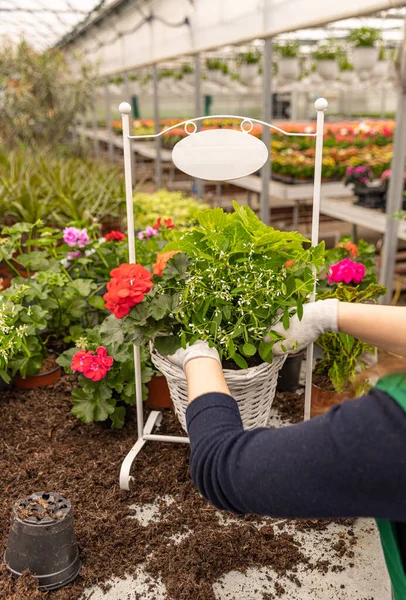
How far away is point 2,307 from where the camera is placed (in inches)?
76.1

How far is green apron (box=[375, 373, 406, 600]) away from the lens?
28.3 inches

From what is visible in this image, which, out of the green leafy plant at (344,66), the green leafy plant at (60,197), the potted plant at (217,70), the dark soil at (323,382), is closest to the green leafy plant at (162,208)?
the green leafy plant at (60,197)

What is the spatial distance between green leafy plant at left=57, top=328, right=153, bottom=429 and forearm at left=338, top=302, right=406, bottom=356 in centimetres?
94

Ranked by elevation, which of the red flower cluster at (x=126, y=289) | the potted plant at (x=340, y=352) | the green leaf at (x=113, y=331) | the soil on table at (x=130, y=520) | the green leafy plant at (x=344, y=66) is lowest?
the soil on table at (x=130, y=520)

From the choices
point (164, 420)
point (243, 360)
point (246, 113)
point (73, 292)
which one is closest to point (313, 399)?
point (164, 420)

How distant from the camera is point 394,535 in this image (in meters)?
0.86

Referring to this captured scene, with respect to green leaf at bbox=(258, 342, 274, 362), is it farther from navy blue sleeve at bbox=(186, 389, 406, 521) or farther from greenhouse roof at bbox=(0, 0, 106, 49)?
greenhouse roof at bbox=(0, 0, 106, 49)

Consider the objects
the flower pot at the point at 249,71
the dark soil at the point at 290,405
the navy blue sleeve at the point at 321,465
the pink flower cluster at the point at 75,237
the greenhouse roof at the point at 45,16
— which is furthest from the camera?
the greenhouse roof at the point at 45,16

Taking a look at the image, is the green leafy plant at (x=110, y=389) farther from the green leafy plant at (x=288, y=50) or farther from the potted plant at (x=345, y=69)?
the potted plant at (x=345, y=69)

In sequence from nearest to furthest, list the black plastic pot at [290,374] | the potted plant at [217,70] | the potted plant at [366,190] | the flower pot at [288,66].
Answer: the black plastic pot at [290,374]
the potted plant at [366,190]
the flower pot at [288,66]
the potted plant at [217,70]

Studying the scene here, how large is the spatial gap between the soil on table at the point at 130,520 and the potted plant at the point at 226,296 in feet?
1.12

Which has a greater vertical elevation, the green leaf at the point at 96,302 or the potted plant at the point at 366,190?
the potted plant at the point at 366,190

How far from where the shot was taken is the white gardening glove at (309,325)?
114 centimetres

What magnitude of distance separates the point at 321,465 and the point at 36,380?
1.65 m
